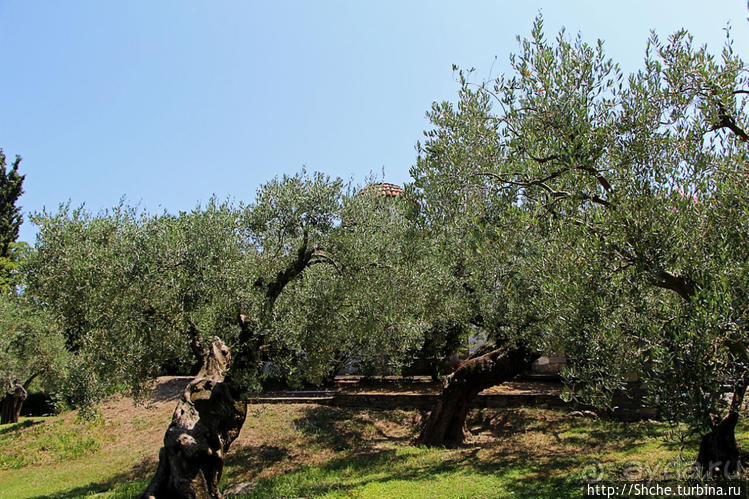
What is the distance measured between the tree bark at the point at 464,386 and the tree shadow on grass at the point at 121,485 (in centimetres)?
792

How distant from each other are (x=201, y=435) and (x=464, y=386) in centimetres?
778

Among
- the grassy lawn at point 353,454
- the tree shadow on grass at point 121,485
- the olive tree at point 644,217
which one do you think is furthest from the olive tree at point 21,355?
the olive tree at point 644,217

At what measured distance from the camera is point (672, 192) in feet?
22.3

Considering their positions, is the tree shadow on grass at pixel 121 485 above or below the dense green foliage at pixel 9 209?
below

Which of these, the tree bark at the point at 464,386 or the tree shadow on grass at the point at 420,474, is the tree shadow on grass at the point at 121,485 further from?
the tree bark at the point at 464,386

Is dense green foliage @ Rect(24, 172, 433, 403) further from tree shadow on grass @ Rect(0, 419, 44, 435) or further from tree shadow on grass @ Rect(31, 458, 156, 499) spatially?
tree shadow on grass @ Rect(0, 419, 44, 435)

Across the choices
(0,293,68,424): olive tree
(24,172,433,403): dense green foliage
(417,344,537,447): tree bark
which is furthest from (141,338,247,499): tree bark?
(0,293,68,424): olive tree

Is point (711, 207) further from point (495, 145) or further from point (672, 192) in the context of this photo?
point (495, 145)

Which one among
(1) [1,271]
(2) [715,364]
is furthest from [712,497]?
(1) [1,271]

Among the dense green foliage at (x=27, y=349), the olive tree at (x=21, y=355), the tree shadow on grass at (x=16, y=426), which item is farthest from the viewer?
the olive tree at (x=21, y=355)

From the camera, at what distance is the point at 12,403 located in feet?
78.2

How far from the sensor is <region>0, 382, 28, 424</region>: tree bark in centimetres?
2378

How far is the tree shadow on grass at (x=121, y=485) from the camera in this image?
39.5ft

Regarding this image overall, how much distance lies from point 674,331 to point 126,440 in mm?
18414
